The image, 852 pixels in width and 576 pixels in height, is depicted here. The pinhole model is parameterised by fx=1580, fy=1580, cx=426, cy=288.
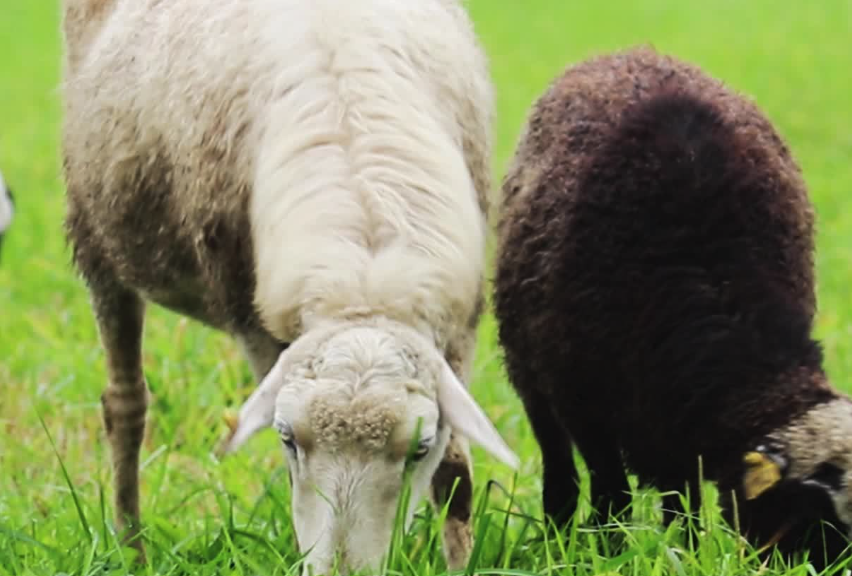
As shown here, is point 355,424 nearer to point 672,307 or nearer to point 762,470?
point 762,470

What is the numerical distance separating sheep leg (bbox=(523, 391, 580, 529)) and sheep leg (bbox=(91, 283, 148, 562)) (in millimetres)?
1356

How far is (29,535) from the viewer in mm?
4371

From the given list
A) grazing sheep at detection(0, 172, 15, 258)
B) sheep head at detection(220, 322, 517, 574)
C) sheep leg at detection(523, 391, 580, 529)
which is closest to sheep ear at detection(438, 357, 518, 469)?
sheep head at detection(220, 322, 517, 574)

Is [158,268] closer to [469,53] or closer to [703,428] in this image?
[469,53]

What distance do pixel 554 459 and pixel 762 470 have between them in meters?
1.31

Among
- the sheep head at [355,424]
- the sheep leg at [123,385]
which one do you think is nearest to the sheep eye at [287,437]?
the sheep head at [355,424]

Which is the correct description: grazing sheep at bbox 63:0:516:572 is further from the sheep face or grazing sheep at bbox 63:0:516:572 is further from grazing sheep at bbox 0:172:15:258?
grazing sheep at bbox 0:172:15:258

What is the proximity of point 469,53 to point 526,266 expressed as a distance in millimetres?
662

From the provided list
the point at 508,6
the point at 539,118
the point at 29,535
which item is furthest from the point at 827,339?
the point at 508,6

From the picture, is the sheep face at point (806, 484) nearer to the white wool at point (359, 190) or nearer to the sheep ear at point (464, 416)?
the sheep ear at point (464, 416)

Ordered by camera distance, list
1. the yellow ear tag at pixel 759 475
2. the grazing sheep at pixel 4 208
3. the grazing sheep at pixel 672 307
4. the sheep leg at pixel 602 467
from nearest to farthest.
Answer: the yellow ear tag at pixel 759 475 < the grazing sheep at pixel 672 307 < the sheep leg at pixel 602 467 < the grazing sheep at pixel 4 208

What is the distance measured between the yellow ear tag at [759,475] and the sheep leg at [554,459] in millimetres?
1163

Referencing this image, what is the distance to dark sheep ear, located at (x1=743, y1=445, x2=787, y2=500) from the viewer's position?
3893 millimetres

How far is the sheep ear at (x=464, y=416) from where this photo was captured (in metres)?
3.65
